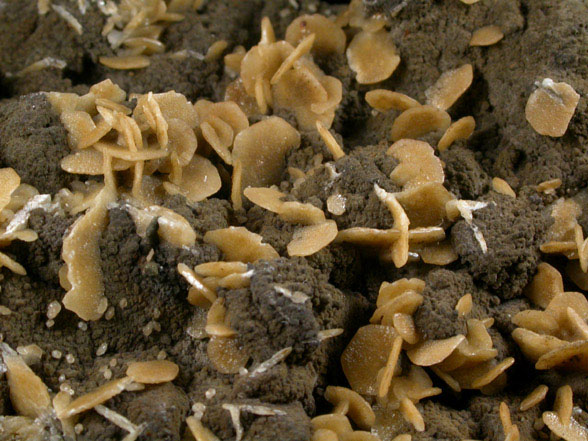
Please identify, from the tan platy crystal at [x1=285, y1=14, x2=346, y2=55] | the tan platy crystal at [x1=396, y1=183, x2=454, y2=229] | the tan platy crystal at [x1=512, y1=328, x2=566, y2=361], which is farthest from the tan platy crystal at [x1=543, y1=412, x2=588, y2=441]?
the tan platy crystal at [x1=285, y1=14, x2=346, y2=55]

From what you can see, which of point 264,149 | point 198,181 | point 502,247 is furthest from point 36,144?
point 502,247

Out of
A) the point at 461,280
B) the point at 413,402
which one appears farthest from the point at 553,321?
the point at 413,402

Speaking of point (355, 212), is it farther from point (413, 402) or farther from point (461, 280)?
Result: point (413, 402)

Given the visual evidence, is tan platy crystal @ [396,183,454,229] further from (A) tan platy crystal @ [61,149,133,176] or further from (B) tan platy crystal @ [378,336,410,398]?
(A) tan platy crystal @ [61,149,133,176]

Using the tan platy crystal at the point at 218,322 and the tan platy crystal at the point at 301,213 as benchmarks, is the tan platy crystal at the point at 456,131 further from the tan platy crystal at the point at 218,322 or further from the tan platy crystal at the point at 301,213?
the tan platy crystal at the point at 218,322

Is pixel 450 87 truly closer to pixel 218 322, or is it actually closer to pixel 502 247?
pixel 502 247
